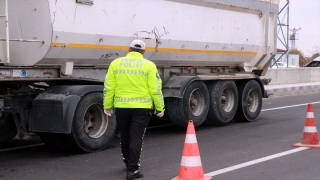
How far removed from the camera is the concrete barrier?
81.1 feet

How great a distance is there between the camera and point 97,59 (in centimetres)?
963

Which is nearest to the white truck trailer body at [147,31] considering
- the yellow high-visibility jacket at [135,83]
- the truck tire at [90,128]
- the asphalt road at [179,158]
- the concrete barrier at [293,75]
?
the truck tire at [90,128]

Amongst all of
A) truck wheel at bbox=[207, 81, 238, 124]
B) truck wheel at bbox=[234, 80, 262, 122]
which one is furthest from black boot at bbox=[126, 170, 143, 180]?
truck wheel at bbox=[234, 80, 262, 122]

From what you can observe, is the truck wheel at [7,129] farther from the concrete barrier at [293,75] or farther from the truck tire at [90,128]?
the concrete barrier at [293,75]

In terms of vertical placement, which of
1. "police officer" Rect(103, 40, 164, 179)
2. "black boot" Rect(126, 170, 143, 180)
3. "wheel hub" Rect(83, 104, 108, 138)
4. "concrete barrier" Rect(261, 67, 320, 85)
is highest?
"concrete barrier" Rect(261, 67, 320, 85)

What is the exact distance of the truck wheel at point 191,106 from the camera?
11250 millimetres

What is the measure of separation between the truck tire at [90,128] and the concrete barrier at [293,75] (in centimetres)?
1502

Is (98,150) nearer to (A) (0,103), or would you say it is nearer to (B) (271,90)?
(A) (0,103)

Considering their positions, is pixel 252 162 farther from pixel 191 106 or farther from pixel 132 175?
pixel 191 106

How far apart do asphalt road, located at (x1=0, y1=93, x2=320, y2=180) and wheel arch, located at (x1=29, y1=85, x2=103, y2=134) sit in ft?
1.56

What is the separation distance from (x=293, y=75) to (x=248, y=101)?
44.7ft

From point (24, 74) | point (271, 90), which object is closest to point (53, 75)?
point (24, 74)

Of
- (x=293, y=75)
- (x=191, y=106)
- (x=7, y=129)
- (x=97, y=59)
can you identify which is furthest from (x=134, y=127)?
(x=293, y=75)

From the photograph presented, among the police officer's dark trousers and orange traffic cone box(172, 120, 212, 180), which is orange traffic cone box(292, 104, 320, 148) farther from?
the police officer's dark trousers
